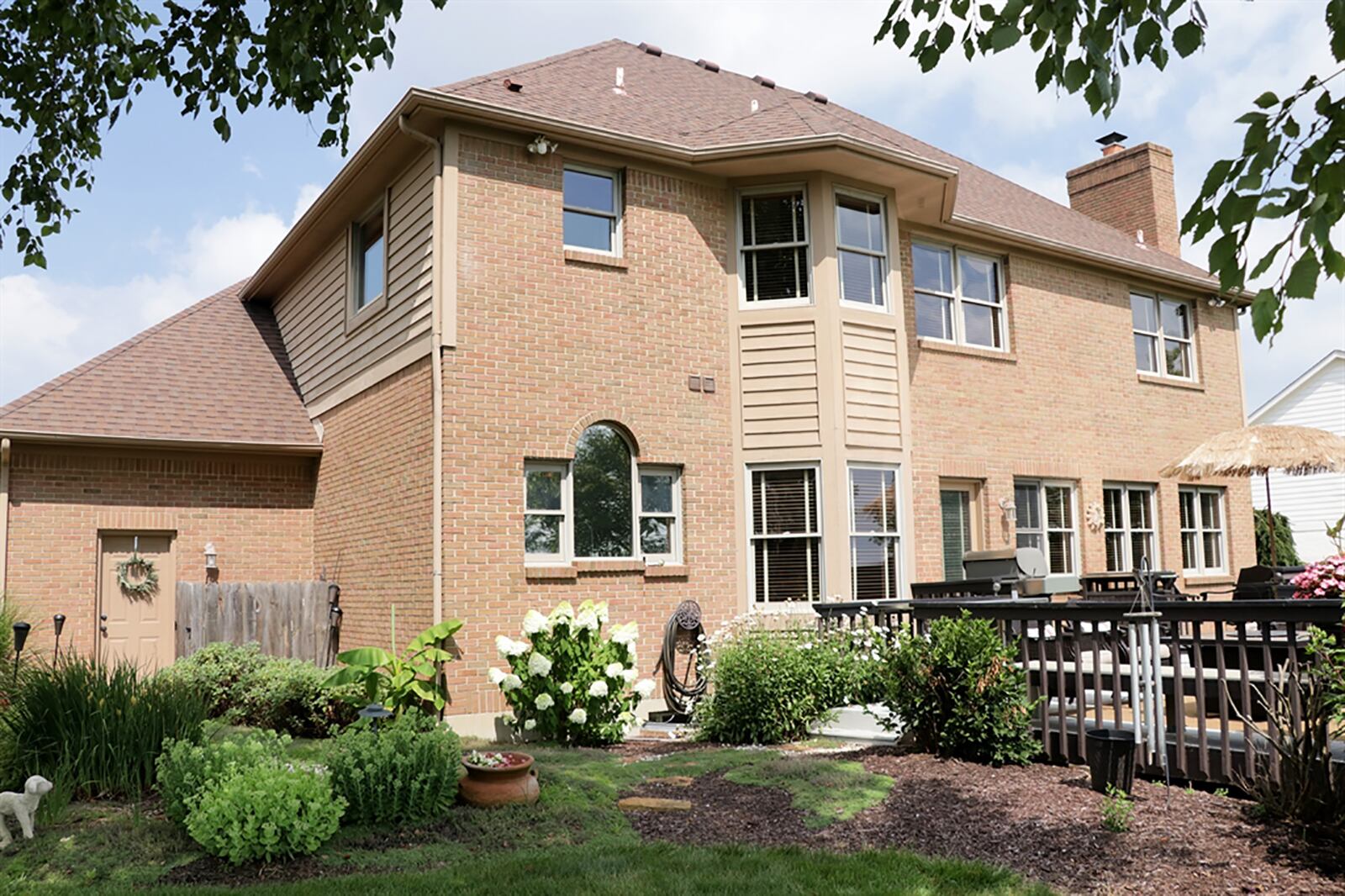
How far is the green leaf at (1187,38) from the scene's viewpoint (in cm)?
360

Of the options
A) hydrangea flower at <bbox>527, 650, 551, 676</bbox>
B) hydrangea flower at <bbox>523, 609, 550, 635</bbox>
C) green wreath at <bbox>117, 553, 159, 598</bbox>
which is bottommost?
hydrangea flower at <bbox>527, 650, 551, 676</bbox>

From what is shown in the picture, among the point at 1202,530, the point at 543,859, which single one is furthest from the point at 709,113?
the point at 1202,530

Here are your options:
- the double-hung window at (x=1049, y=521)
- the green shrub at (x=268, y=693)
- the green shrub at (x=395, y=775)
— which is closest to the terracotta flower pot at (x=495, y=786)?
the green shrub at (x=395, y=775)

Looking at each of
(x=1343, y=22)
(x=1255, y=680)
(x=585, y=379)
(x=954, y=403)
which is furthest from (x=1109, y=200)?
(x=1343, y=22)

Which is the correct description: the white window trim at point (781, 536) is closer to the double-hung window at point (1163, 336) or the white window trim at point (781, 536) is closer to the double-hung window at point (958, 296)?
the double-hung window at point (958, 296)

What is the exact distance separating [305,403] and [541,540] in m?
6.47

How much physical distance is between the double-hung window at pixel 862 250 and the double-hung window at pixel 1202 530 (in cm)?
795

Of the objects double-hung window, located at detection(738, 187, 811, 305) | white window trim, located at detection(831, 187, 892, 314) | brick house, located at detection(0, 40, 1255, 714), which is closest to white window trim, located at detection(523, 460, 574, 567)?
brick house, located at detection(0, 40, 1255, 714)

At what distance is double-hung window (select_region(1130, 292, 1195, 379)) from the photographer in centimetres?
1791

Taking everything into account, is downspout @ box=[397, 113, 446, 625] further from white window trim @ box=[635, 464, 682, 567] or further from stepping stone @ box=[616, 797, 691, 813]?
stepping stone @ box=[616, 797, 691, 813]

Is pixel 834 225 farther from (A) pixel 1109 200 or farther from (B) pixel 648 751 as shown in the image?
(A) pixel 1109 200

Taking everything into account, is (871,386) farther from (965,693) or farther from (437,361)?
(965,693)

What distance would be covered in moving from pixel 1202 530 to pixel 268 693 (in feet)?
50.8

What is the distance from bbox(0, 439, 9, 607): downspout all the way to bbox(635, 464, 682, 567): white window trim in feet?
26.9
